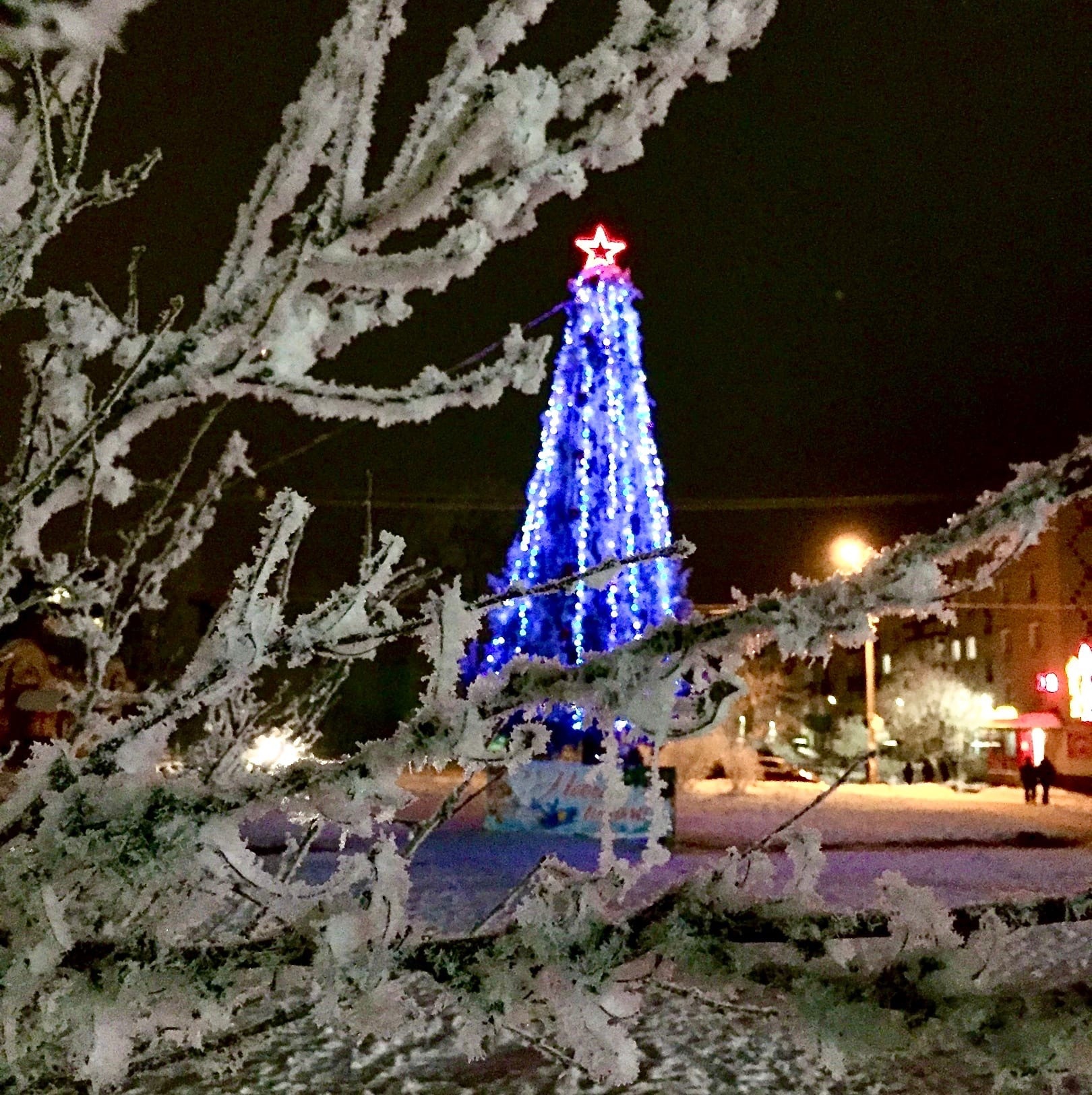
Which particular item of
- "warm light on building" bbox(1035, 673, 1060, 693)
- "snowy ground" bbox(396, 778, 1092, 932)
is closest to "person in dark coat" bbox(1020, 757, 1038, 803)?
"snowy ground" bbox(396, 778, 1092, 932)

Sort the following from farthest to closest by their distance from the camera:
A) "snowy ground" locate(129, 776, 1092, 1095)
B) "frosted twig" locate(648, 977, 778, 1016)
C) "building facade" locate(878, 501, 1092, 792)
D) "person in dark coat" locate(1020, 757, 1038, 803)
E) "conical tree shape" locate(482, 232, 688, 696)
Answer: "building facade" locate(878, 501, 1092, 792) < "person in dark coat" locate(1020, 757, 1038, 803) < "conical tree shape" locate(482, 232, 688, 696) < "snowy ground" locate(129, 776, 1092, 1095) < "frosted twig" locate(648, 977, 778, 1016)

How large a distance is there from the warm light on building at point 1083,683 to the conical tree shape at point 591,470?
10272 mm

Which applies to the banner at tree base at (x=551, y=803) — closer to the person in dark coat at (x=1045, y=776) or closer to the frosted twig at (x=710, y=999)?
the person in dark coat at (x=1045, y=776)

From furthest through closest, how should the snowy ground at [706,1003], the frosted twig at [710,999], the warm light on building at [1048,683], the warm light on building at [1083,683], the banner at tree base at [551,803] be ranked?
1. the warm light on building at [1048,683]
2. the warm light on building at [1083,683]
3. the banner at tree base at [551,803]
4. the snowy ground at [706,1003]
5. the frosted twig at [710,999]

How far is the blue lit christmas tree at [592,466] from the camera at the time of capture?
73.0 ft

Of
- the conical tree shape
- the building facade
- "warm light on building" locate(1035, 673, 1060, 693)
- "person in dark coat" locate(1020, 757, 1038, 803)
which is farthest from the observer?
"warm light on building" locate(1035, 673, 1060, 693)

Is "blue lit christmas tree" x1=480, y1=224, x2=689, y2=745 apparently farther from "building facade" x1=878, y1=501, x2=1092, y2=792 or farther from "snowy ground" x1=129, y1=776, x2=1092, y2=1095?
"building facade" x1=878, y1=501, x2=1092, y2=792

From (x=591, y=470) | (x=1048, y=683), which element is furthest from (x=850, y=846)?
(x=1048, y=683)

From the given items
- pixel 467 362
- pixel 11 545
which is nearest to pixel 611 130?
pixel 467 362

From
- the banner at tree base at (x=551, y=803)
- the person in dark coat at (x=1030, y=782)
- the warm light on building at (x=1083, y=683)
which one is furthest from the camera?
the warm light on building at (x=1083, y=683)

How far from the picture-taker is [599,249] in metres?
22.5

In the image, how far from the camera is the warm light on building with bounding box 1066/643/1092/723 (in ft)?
81.9

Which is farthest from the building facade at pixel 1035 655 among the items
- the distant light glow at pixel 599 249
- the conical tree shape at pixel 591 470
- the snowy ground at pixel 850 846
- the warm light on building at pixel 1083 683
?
the distant light glow at pixel 599 249

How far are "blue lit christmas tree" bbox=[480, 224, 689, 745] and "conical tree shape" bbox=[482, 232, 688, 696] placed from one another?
2 cm
